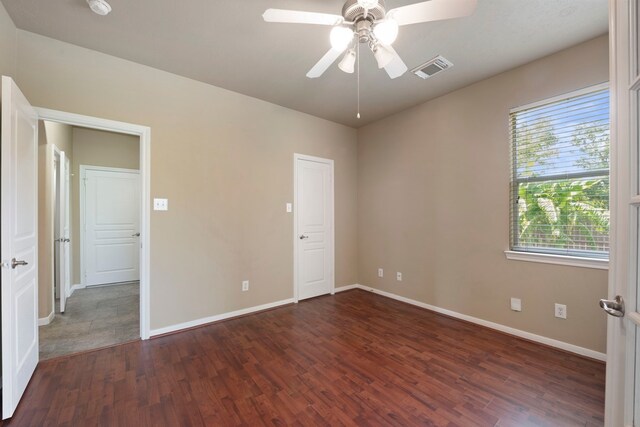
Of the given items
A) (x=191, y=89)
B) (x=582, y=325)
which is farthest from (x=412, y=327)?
(x=191, y=89)

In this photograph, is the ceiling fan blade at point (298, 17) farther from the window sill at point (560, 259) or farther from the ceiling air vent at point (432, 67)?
the window sill at point (560, 259)

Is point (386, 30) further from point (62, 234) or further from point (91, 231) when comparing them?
point (91, 231)

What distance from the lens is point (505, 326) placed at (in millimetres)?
2818

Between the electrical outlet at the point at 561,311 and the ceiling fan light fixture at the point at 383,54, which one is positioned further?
the electrical outlet at the point at 561,311

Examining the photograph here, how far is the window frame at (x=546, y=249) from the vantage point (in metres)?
2.28

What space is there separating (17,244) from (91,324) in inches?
68.5

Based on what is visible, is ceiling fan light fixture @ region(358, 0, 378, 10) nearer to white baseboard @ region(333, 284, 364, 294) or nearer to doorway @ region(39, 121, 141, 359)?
doorway @ region(39, 121, 141, 359)

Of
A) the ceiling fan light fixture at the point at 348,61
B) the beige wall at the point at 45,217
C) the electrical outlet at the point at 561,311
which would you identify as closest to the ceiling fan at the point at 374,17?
the ceiling fan light fixture at the point at 348,61

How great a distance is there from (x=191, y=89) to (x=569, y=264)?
163 inches

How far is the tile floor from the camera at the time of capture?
2.58 metres

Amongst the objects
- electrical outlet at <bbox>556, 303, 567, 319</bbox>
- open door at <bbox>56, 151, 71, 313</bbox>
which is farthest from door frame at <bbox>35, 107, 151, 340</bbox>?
electrical outlet at <bbox>556, 303, 567, 319</bbox>

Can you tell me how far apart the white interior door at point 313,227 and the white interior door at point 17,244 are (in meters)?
2.60

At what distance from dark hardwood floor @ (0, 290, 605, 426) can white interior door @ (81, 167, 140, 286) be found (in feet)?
9.72

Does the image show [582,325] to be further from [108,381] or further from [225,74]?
[225,74]
